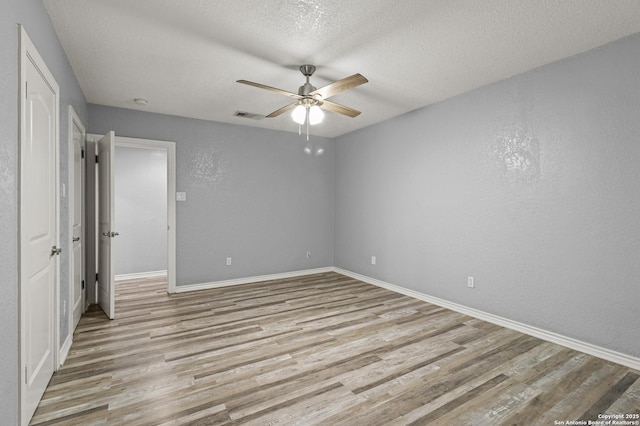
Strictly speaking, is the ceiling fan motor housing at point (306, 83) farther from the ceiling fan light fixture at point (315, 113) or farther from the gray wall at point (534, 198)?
the gray wall at point (534, 198)

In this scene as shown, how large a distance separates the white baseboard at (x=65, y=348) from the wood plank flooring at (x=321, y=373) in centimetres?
7

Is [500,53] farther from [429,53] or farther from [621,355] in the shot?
[621,355]

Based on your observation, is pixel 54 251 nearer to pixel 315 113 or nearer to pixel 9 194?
pixel 9 194

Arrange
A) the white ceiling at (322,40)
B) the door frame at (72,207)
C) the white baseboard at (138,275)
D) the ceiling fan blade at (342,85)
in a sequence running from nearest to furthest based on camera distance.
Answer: the white ceiling at (322,40)
the ceiling fan blade at (342,85)
the door frame at (72,207)
the white baseboard at (138,275)

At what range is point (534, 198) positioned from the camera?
310 centimetres

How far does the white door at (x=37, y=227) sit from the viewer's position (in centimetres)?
166

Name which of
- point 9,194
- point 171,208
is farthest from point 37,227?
point 171,208

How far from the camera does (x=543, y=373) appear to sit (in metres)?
2.39

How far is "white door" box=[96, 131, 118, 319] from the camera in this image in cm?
348

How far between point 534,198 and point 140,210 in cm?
604

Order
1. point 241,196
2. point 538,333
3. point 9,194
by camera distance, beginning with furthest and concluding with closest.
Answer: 1. point 241,196
2. point 538,333
3. point 9,194

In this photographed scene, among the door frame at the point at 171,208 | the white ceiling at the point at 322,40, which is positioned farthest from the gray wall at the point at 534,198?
the door frame at the point at 171,208

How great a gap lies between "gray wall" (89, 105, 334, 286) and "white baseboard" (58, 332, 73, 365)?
1.88 m

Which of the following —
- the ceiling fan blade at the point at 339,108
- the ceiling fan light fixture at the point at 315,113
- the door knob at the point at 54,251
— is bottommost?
the door knob at the point at 54,251
